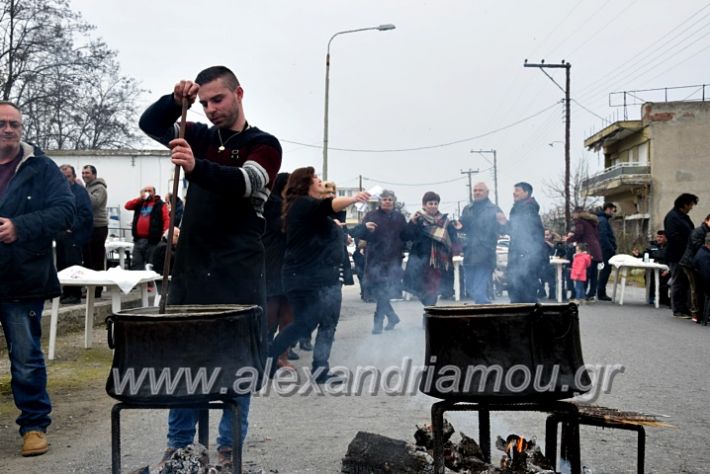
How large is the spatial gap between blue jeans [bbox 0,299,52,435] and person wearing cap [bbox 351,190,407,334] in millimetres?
5918

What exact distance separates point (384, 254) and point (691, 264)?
5.27m

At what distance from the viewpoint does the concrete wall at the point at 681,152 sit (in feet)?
147

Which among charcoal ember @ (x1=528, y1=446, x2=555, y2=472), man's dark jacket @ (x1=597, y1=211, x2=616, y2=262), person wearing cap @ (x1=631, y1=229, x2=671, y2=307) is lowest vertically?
charcoal ember @ (x1=528, y1=446, x2=555, y2=472)

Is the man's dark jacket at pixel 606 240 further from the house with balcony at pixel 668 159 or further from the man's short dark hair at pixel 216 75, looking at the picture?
the house with balcony at pixel 668 159

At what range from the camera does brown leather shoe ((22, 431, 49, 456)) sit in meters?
4.25

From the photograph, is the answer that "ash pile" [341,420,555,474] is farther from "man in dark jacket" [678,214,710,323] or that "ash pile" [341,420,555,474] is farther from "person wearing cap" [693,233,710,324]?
"man in dark jacket" [678,214,710,323]

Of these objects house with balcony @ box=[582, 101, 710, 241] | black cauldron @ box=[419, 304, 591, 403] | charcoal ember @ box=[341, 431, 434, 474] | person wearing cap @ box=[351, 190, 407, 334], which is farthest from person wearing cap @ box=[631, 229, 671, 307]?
house with balcony @ box=[582, 101, 710, 241]

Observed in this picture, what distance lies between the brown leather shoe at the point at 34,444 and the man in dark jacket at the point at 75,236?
3.76 m

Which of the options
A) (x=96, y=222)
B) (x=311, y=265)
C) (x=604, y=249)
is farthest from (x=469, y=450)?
(x=604, y=249)

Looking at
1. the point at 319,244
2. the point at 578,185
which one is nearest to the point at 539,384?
the point at 319,244

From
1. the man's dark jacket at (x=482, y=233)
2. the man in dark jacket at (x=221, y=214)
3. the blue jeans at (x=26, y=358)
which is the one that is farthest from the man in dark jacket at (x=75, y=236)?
the man's dark jacket at (x=482, y=233)

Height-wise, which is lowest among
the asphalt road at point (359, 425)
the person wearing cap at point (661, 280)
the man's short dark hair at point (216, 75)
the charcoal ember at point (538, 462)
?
the asphalt road at point (359, 425)

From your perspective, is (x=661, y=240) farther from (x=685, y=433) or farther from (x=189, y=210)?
(x=189, y=210)

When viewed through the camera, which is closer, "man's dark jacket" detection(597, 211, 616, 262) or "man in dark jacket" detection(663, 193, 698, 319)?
"man in dark jacket" detection(663, 193, 698, 319)
